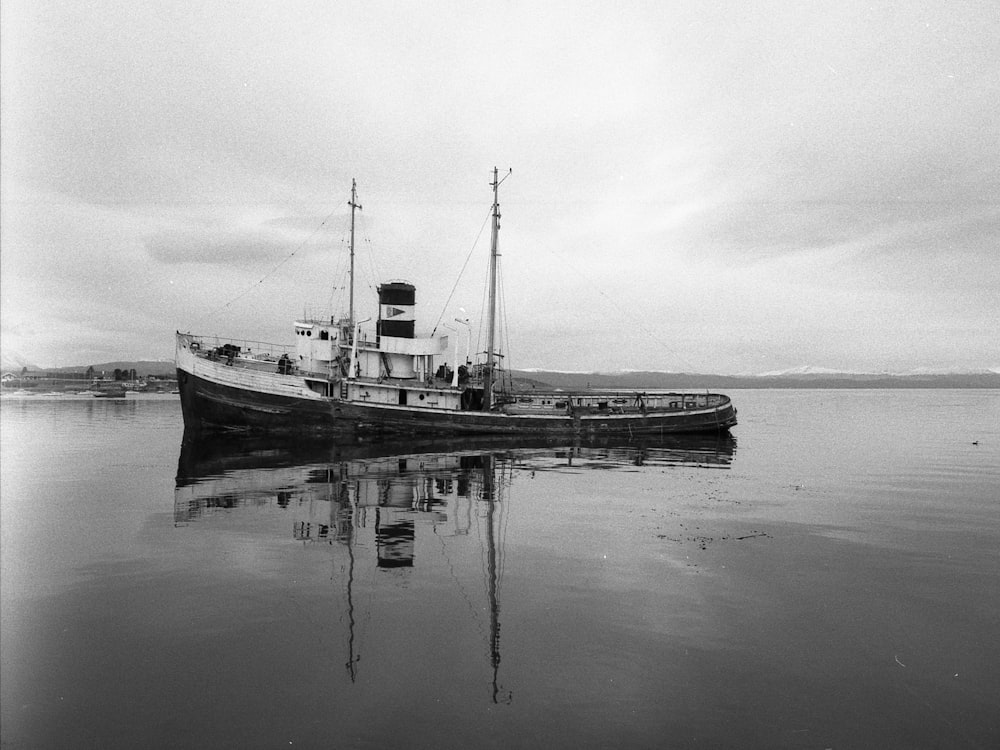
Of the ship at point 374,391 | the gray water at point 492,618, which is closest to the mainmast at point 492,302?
the ship at point 374,391

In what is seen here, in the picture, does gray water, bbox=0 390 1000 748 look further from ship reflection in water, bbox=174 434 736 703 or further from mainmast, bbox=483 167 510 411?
mainmast, bbox=483 167 510 411

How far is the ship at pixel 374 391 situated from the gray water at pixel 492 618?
15.5 metres

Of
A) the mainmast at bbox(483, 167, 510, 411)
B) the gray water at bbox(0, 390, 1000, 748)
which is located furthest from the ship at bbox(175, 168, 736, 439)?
the gray water at bbox(0, 390, 1000, 748)

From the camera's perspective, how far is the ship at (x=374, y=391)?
3462 centimetres

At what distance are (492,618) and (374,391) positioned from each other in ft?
96.3

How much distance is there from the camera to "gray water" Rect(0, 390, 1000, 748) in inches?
231

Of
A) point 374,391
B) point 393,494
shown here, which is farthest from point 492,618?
point 374,391

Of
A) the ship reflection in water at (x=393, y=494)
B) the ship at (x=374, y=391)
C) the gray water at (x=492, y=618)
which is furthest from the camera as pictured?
the ship at (x=374, y=391)

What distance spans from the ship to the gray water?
612 inches

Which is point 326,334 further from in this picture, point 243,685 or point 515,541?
point 243,685

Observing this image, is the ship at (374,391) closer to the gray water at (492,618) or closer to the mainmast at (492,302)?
the mainmast at (492,302)

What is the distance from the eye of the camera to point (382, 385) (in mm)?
36094

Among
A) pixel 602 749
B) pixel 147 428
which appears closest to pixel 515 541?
pixel 602 749

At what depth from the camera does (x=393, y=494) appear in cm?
1838
